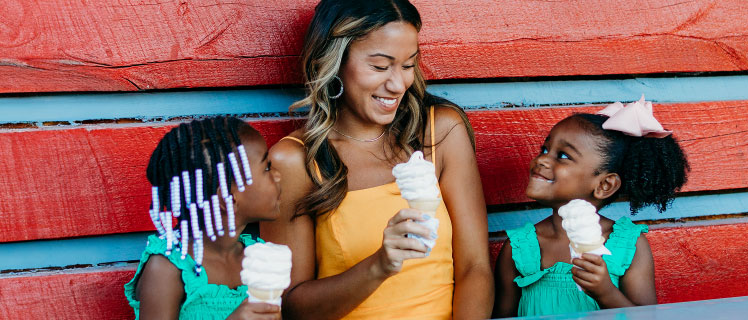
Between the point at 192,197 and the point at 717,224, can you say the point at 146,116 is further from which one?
the point at 717,224

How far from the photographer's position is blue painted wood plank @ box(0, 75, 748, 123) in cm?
228

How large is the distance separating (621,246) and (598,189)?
214 mm

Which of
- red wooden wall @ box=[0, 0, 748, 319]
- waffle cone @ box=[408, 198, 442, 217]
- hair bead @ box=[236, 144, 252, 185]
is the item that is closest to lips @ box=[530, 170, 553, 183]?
red wooden wall @ box=[0, 0, 748, 319]

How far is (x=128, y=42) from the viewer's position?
7.47ft

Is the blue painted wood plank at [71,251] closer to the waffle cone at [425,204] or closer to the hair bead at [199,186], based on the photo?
the hair bead at [199,186]

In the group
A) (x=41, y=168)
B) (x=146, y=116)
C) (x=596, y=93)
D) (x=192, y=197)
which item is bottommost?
(x=192, y=197)

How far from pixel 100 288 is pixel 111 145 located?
0.51m

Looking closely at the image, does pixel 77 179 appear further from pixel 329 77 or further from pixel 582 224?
pixel 582 224

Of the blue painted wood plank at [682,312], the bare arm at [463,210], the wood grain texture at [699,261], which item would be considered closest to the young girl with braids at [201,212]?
the bare arm at [463,210]

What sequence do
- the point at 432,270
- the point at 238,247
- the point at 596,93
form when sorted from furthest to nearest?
the point at 596,93 → the point at 432,270 → the point at 238,247

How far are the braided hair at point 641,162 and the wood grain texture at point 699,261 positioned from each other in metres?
0.57

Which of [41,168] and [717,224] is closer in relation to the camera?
[41,168]

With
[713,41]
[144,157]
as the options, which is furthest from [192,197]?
[713,41]

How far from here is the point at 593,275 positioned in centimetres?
195
